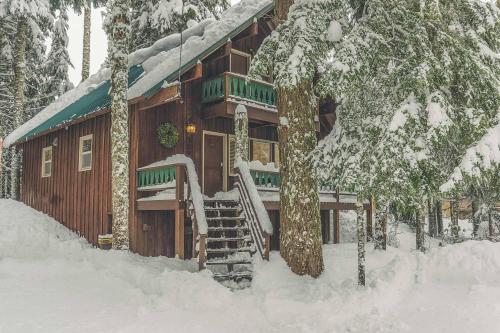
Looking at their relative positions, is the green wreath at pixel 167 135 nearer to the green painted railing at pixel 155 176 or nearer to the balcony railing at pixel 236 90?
the green painted railing at pixel 155 176

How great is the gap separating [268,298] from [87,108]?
9.39 m

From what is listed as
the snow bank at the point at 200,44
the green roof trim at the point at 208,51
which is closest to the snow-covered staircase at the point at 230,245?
the green roof trim at the point at 208,51

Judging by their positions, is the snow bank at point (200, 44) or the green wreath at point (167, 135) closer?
the snow bank at point (200, 44)

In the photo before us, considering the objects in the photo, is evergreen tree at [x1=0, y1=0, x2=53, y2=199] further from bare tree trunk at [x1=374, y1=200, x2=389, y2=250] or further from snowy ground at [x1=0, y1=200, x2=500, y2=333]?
bare tree trunk at [x1=374, y1=200, x2=389, y2=250]

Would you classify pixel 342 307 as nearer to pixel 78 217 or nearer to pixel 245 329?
pixel 245 329

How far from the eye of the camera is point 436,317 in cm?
582

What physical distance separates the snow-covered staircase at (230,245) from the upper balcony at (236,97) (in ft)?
9.20

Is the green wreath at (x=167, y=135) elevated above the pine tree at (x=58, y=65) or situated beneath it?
situated beneath

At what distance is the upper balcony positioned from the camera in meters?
12.7

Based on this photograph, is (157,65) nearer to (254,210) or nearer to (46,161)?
(254,210)

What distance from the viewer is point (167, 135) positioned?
13117mm

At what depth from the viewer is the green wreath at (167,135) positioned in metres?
13.1

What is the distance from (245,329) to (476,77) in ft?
18.3

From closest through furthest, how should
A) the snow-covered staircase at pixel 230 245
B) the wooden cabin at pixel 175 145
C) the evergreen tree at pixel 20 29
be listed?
the snow-covered staircase at pixel 230 245, the wooden cabin at pixel 175 145, the evergreen tree at pixel 20 29
